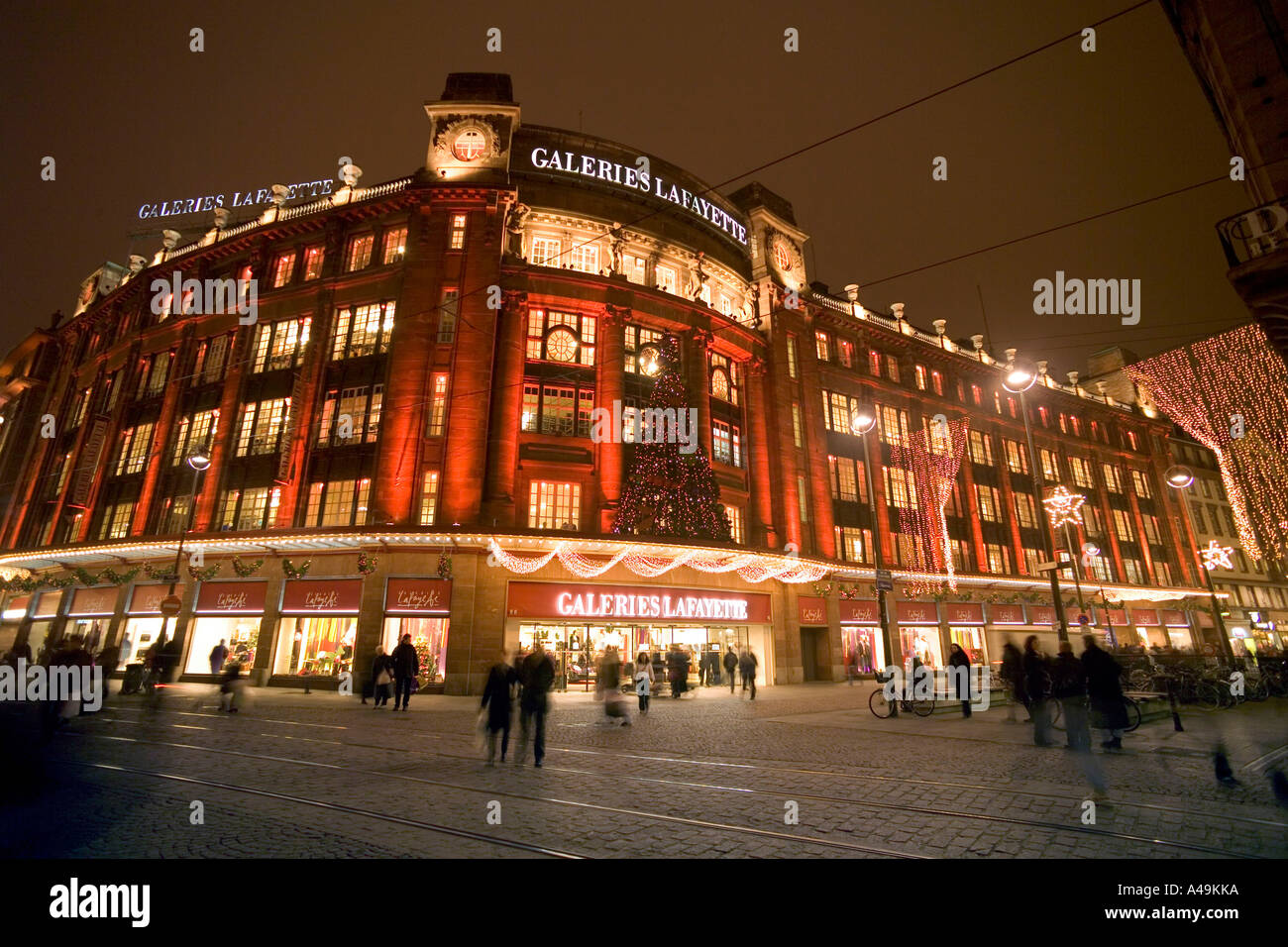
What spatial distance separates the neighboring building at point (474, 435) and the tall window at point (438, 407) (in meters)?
0.19

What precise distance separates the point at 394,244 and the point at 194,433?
47.0 feet

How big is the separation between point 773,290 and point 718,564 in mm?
18901

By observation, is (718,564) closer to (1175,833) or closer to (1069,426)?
(1175,833)

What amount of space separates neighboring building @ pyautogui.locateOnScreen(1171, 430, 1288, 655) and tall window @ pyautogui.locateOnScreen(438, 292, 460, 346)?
63.4 meters

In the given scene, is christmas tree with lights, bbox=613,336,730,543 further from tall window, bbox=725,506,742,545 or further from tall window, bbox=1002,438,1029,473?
tall window, bbox=1002,438,1029,473

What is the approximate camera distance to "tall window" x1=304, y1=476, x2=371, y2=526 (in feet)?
82.1

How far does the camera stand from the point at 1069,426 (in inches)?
2016

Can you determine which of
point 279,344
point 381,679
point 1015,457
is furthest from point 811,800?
point 1015,457

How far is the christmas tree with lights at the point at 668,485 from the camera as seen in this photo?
25969 mm

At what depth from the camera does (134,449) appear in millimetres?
31391

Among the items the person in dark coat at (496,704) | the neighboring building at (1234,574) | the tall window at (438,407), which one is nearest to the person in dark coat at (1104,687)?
the person in dark coat at (496,704)

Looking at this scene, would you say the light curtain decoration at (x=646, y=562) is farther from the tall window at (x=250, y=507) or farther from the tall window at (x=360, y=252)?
the tall window at (x=360, y=252)
